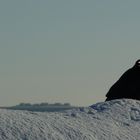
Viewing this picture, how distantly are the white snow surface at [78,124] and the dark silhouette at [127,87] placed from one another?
7107 millimetres

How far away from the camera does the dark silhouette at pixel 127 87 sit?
48.2 ft

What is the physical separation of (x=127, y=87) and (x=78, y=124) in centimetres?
863

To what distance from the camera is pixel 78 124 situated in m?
6.61

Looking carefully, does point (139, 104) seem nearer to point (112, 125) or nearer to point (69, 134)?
point (112, 125)

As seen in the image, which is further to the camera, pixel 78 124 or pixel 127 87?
pixel 127 87

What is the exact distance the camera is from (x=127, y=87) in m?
15.1

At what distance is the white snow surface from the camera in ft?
20.0

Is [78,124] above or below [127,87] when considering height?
below

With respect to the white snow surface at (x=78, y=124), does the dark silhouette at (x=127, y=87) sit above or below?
above

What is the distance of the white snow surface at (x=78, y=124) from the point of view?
6.10m

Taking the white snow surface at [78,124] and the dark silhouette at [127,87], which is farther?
the dark silhouette at [127,87]

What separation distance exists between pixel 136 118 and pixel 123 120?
0.22 metres

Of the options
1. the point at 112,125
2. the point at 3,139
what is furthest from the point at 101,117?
the point at 3,139

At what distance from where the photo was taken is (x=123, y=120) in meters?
7.07
